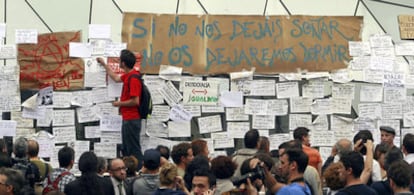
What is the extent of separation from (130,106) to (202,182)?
13.8ft

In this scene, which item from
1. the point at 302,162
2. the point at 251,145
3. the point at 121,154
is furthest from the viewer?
the point at 121,154

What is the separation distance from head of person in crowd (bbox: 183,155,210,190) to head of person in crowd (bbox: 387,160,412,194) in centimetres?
176

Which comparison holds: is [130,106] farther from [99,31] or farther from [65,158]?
[65,158]

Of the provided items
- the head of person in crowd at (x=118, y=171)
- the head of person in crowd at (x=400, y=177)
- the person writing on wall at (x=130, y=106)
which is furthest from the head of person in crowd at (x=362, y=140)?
the person writing on wall at (x=130, y=106)

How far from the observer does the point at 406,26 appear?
48.4 feet

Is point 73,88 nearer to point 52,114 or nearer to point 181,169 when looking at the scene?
point 52,114

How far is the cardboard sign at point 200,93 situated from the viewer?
1395cm

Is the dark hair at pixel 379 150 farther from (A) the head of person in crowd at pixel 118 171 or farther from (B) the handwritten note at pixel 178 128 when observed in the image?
(B) the handwritten note at pixel 178 128

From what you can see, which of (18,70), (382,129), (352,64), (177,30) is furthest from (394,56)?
(18,70)

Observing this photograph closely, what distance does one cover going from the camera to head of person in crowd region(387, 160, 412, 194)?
9.17m

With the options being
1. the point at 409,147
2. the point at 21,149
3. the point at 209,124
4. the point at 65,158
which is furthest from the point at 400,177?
the point at 209,124

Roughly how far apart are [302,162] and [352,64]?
5460mm

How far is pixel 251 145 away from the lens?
11.7 metres

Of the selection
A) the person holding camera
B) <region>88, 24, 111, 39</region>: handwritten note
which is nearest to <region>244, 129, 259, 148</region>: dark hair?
the person holding camera
